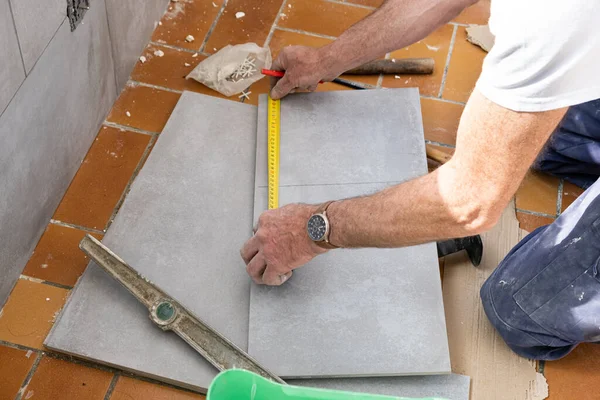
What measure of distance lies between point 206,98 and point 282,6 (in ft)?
2.48

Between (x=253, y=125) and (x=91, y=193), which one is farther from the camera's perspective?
(x=253, y=125)

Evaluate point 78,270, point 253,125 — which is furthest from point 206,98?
point 78,270

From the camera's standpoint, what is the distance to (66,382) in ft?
7.33

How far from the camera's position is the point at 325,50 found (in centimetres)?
Result: 259

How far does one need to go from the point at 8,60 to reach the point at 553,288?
172 cm

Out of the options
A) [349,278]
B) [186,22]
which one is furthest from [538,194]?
[186,22]

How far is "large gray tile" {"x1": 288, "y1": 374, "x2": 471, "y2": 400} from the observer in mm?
2232

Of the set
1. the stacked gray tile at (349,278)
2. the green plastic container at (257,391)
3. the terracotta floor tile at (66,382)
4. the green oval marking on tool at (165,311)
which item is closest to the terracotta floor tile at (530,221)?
the stacked gray tile at (349,278)

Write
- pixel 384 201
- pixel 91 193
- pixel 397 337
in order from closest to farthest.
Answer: pixel 384 201 → pixel 397 337 → pixel 91 193

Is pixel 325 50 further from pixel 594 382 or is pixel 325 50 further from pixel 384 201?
pixel 594 382

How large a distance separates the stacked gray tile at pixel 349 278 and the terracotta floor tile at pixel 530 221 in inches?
16.7

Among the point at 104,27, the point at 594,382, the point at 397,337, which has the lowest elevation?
the point at 594,382

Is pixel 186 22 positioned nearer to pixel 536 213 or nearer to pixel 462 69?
pixel 462 69

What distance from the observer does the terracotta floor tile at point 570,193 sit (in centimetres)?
281
